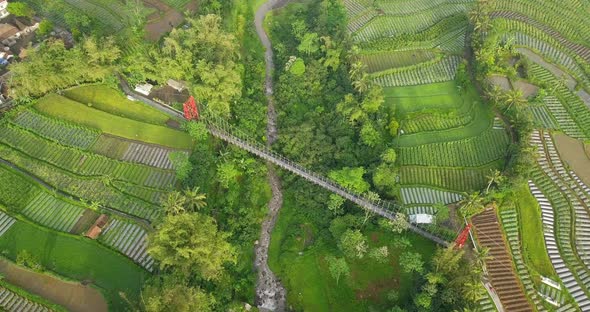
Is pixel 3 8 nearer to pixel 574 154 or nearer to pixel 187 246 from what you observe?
pixel 187 246

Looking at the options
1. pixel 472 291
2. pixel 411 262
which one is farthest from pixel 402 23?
pixel 472 291

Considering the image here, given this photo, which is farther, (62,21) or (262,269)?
(62,21)

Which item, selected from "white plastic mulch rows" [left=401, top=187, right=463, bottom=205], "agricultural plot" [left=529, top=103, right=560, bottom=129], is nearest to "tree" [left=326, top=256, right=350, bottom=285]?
"white plastic mulch rows" [left=401, top=187, right=463, bottom=205]

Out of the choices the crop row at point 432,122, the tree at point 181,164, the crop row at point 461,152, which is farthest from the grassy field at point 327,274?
the crop row at point 432,122

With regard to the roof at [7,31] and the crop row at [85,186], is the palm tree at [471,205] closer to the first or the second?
the crop row at [85,186]

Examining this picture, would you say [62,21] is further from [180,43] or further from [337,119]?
[337,119]

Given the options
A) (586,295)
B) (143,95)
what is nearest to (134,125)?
(143,95)

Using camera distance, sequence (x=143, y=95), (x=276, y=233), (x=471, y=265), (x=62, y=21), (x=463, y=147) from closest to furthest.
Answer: (x=471, y=265)
(x=276, y=233)
(x=463, y=147)
(x=143, y=95)
(x=62, y=21)
